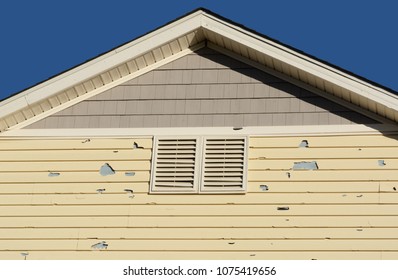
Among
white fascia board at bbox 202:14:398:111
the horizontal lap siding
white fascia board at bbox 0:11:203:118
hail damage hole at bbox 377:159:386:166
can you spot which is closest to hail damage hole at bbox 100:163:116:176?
the horizontal lap siding

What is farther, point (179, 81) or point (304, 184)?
point (179, 81)

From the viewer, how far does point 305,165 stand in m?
14.0

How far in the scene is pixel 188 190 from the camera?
1399cm

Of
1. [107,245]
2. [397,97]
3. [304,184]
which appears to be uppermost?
[397,97]

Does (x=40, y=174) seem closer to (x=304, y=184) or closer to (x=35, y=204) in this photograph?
(x=35, y=204)

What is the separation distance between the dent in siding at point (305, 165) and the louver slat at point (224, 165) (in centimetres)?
66

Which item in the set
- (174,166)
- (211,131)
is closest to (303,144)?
(211,131)

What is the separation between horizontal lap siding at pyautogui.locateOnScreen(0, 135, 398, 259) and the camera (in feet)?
44.0

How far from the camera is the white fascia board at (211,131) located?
46.2ft

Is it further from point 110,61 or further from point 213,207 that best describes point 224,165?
point 110,61

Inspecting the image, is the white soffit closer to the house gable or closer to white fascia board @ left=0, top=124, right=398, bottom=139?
the house gable

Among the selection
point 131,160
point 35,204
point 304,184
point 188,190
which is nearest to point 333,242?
point 304,184

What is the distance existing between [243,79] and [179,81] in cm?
85

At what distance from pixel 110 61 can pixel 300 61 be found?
252cm
